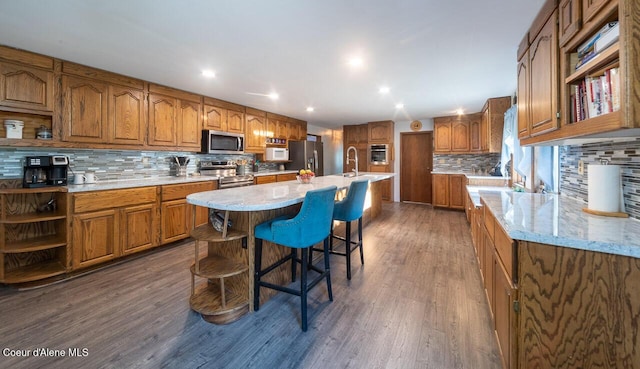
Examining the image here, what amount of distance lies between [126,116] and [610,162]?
446cm

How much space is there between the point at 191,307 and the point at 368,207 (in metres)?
3.27

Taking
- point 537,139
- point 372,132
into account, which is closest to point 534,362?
point 537,139

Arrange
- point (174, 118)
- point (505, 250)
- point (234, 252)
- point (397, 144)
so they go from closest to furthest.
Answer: point (505, 250) → point (234, 252) → point (174, 118) → point (397, 144)

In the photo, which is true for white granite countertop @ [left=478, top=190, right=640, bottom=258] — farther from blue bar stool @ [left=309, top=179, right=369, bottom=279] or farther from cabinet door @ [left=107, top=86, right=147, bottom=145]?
cabinet door @ [left=107, top=86, right=147, bottom=145]

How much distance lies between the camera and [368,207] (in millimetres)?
4555

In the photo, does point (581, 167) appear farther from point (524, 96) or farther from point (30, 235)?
point (30, 235)

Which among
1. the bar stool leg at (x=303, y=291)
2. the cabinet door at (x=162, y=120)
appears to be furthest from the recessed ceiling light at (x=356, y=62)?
the cabinet door at (x=162, y=120)

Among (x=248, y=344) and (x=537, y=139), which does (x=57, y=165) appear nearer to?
(x=248, y=344)

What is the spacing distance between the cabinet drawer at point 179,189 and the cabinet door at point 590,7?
3849 millimetres

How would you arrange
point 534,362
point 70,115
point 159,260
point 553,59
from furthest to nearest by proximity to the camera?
point 159,260 < point 70,115 < point 553,59 < point 534,362

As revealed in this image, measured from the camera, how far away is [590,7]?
1097 millimetres

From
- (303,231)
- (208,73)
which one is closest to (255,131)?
(208,73)

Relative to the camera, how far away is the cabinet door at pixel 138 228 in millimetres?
2846

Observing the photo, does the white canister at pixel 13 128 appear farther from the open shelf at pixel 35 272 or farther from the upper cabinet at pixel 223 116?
the upper cabinet at pixel 223 116
